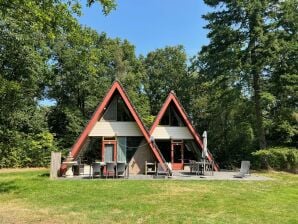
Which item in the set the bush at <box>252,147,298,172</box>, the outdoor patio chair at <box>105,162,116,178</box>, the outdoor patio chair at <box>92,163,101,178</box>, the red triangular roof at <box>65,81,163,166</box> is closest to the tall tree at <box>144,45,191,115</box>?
the bush at <box>252,147,298,172</box>

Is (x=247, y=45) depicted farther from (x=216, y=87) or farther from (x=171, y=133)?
(x=171, y=133)

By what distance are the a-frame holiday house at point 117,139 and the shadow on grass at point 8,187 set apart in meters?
5.07

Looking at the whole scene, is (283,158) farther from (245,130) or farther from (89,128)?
(89,128)

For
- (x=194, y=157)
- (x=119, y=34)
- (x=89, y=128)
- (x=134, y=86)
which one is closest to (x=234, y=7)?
(x=194, y=157)

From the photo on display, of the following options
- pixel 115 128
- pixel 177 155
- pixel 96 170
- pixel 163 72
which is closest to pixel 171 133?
pixel 177 155

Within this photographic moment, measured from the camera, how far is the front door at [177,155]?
2398cm

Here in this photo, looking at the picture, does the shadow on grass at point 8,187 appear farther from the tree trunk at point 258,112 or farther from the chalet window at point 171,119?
the tree trunk at point 258,112

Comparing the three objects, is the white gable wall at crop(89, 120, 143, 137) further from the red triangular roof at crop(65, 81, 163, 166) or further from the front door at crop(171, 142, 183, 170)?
the front door at crop(171, 142, 183, 170)

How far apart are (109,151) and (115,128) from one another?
1350 mm

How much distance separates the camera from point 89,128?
2019cm

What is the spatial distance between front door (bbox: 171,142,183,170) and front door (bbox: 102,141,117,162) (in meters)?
4.17

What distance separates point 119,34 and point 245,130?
854 inches

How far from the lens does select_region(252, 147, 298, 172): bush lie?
75.8ft

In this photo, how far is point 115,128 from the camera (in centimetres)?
2167
